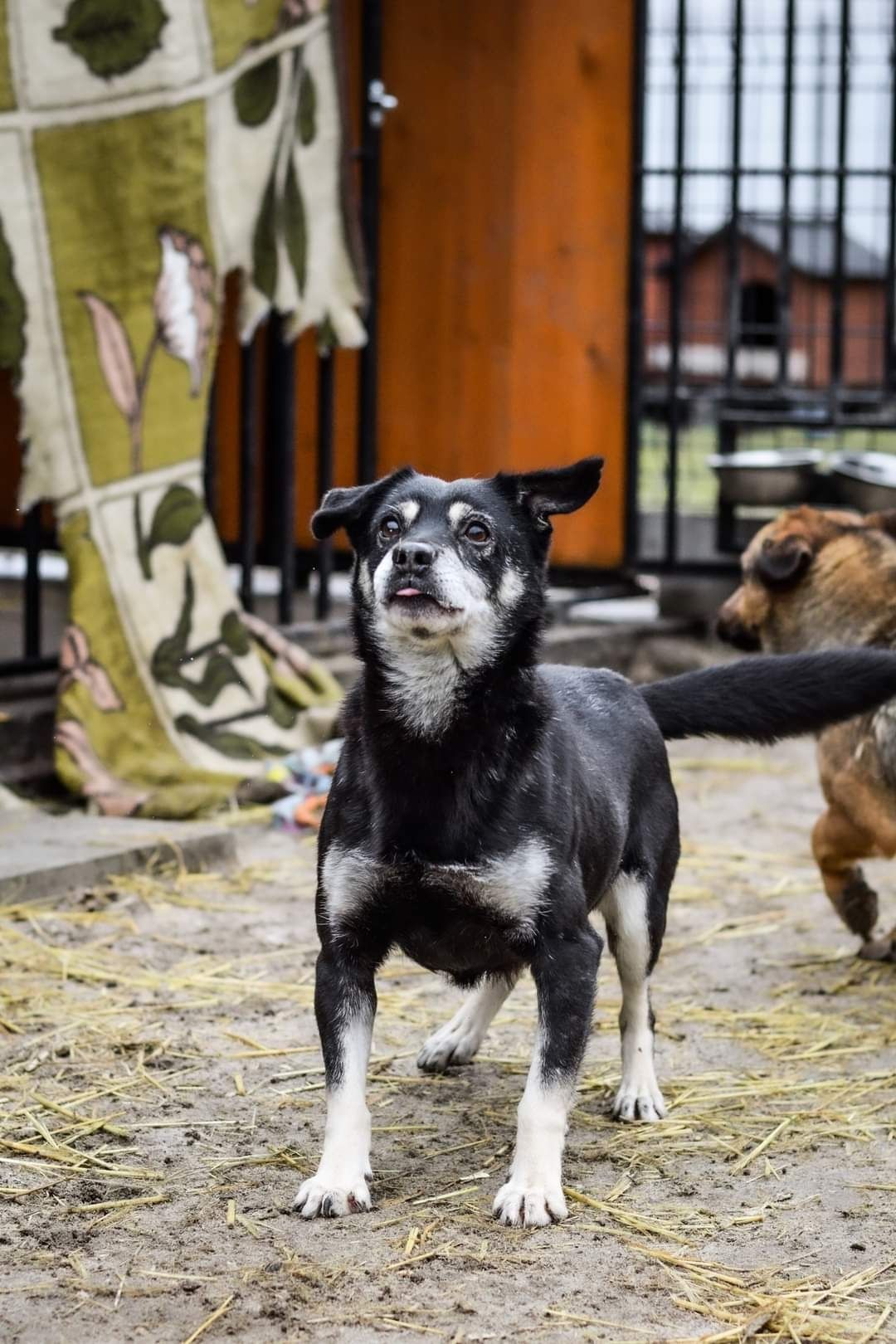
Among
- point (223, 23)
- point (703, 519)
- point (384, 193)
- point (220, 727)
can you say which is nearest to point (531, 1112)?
point (220, 727)

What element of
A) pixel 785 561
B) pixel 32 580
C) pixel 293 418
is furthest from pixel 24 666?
pixel 785 561

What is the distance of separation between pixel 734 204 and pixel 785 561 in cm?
487

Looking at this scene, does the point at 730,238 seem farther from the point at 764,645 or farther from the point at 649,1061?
the point at 649,1061

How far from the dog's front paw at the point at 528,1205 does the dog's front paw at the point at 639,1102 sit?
1.95ft

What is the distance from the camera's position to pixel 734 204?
31.6ft

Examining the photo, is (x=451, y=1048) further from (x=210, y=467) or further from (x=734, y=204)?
(x=734, y=204)

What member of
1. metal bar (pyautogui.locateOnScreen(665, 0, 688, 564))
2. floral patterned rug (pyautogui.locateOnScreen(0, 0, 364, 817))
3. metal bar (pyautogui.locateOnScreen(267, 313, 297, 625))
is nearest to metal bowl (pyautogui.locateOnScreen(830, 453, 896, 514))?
metal bar (pyautogui.locateOnScreen(665, 0, 688, 564))

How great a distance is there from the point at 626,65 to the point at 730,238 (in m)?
1.12

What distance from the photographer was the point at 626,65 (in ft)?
30.9

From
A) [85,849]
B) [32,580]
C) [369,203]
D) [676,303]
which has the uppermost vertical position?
[369,203]

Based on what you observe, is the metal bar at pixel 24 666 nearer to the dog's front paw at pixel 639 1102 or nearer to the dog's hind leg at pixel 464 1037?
the dog's hind leg at pixel 464 1037

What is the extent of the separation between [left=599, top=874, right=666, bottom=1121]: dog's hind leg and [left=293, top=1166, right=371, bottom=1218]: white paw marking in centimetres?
80

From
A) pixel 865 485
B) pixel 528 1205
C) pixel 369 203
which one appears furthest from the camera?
pixel 865 485

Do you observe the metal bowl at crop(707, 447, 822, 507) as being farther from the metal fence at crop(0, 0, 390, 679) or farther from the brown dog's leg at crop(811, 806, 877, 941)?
the brown dog's leg at crop(811, 806, 877, 941)
